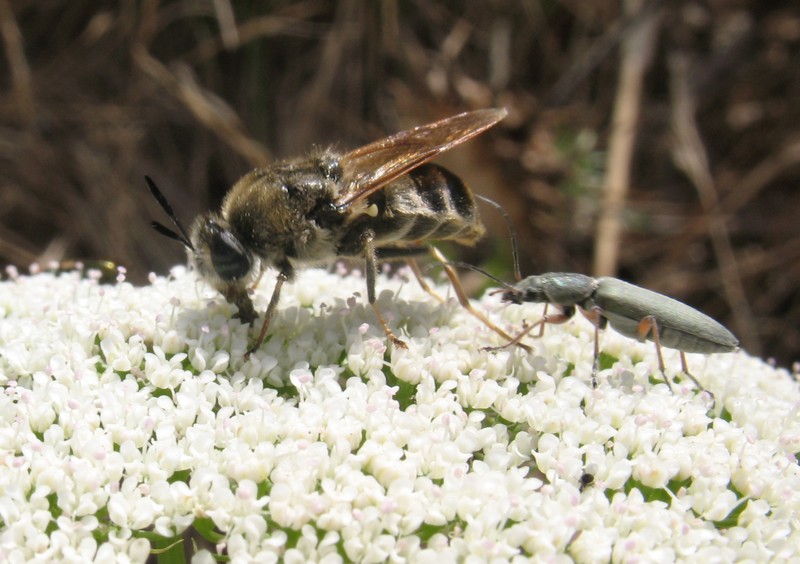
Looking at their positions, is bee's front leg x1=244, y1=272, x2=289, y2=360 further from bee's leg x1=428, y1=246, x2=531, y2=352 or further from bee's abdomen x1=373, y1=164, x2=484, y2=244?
bee's leg x1=428, y1=246, x2=531, y2=352

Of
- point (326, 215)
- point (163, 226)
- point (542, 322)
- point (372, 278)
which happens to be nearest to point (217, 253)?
point (163, 226)

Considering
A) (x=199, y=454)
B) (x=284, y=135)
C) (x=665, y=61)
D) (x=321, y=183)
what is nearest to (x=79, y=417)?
(x=199, y=454)

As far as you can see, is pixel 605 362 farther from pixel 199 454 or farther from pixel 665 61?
pixel 665 61

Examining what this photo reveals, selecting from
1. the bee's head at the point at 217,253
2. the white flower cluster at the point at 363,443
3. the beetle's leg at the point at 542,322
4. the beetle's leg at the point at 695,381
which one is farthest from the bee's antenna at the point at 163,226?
the beetle's leg at the point at 695,381

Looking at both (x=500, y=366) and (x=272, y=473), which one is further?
(x=500, y=366)


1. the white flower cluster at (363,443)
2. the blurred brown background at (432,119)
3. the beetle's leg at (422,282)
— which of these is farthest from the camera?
the blurred brown background at (432,119)

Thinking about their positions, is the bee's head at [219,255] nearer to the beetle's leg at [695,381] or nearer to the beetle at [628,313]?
the beetle at [628,313]
